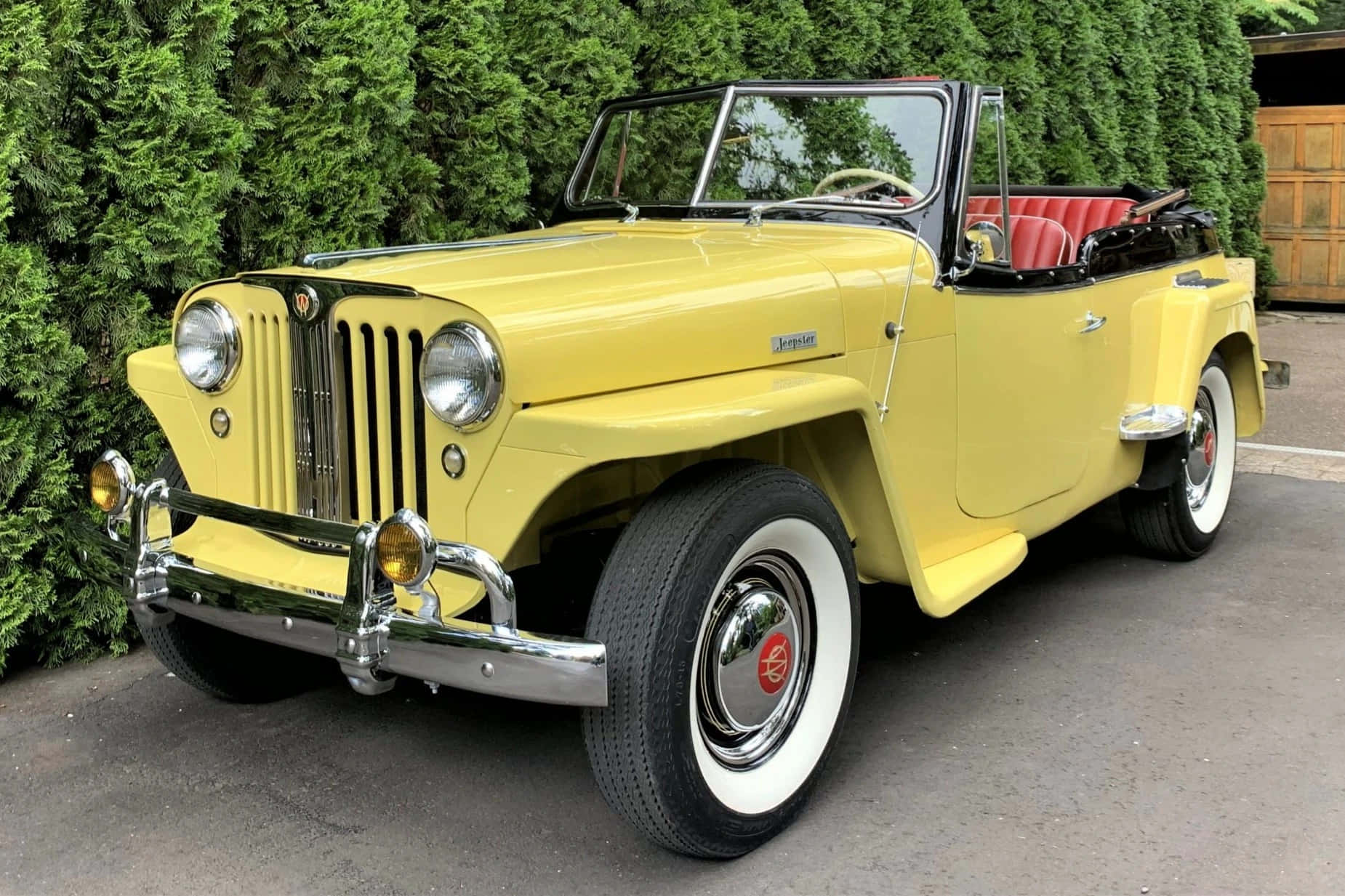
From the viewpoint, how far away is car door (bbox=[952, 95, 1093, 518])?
11.6 ft

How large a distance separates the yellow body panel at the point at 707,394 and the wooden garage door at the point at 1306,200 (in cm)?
926

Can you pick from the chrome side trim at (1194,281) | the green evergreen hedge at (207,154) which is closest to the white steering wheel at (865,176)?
the chrome side trim at (1194,281)

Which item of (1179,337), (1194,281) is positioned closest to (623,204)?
(1179,337)

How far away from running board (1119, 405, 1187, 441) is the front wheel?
1.75 meters

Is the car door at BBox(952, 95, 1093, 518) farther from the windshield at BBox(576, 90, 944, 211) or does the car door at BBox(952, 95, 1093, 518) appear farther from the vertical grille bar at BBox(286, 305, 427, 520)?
the vertical grille bar at BBox(286, 305, 427, 520)

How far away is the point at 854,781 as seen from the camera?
3105 millimetres

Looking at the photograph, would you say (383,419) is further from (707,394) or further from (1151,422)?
(1151,422)

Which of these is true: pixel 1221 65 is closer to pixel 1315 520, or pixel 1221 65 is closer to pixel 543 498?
pixel 1315 520

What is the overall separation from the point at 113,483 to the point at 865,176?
7.39 ft

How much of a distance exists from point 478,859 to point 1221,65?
1065cm

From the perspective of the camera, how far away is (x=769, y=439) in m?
3.14

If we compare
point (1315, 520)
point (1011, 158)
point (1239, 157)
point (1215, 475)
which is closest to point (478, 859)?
point (1215, 475)

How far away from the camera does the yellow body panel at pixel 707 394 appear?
101 inches

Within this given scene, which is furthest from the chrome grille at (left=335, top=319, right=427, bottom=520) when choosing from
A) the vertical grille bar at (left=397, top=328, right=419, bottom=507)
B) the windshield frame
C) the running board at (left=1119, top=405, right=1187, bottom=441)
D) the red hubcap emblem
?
the running board at (left=1119, top=405, right=1187, bottom=441)
